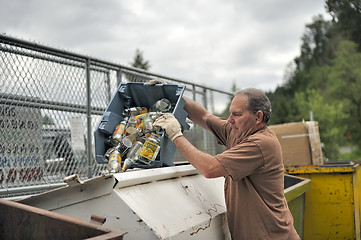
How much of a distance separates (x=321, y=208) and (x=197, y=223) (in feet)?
9.82

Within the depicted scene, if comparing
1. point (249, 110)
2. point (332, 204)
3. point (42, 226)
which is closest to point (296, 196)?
point (332, 204)

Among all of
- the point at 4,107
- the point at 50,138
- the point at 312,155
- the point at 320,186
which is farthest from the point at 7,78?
the point at 312,155

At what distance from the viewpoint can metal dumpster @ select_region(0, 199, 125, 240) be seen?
159cm

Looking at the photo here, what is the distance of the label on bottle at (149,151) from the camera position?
2689mm

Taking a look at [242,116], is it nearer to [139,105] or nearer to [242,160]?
[242,160]

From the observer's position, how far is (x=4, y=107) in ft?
→ 10.0

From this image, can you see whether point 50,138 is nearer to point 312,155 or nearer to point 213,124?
point 213,124

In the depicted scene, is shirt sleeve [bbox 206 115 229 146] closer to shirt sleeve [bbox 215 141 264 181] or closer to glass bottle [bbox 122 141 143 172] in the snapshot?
shirt sleeve [bbox 215 141 264 181]

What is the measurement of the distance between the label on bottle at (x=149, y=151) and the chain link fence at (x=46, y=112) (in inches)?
42.9

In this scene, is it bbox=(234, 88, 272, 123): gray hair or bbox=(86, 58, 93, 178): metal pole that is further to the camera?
bbox=(86, 58, 93, 178): metal pole

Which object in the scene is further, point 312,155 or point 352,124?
point 352,124

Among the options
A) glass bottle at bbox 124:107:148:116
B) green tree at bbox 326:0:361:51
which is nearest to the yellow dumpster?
glass bottle at bbox 124:107:148:116

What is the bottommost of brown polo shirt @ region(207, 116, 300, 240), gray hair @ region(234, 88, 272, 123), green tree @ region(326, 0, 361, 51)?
brown polo shirt @ region(207, 116, 300, 240)

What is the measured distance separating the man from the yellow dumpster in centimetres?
220
